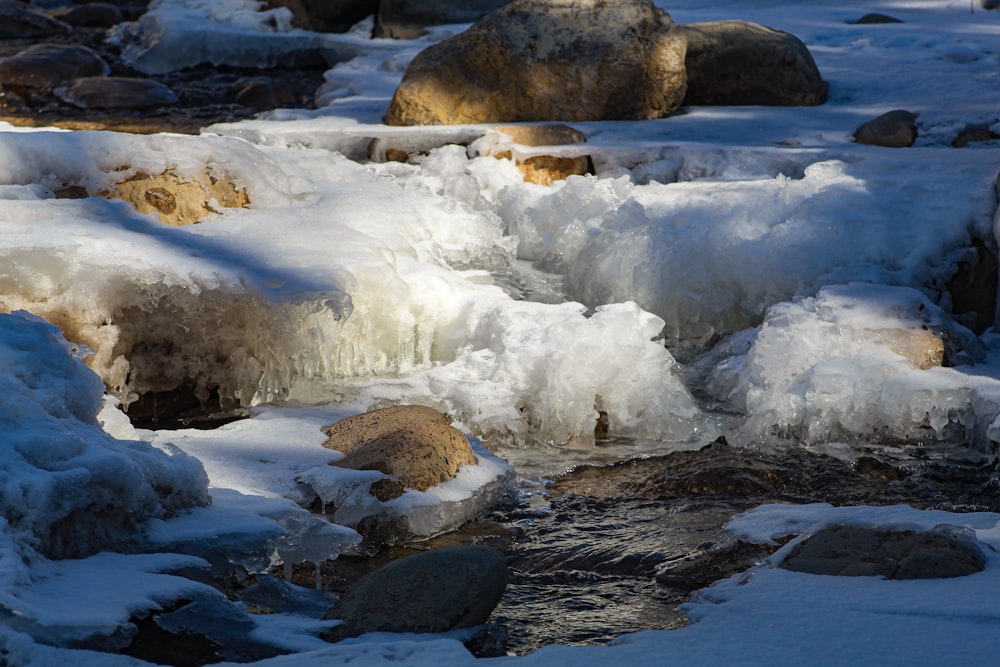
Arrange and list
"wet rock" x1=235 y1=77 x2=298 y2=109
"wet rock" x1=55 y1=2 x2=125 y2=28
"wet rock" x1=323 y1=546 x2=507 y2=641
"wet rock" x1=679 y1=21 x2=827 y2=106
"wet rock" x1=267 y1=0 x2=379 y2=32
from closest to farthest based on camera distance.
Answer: "wet rock" x1=323 y1=546 x2=507 y2=641 → "wet rock" x1=679 y1=21 x2=827 y2=106 → "wet rock" x1=235 y1=77 x2=298 y2=109 → "wet rock" x1=267 y1=0 x2=379 y2=32 → "wet rock" x1=55 y1=2 x2=125 y2=28

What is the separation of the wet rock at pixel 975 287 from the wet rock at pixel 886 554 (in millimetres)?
2623

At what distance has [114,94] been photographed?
9.27 metres

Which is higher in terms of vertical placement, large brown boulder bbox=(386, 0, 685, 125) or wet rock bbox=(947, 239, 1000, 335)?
large brown boulder bbox=(386, 0, 685, 125)

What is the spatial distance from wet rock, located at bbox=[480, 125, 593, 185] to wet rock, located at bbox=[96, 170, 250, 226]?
1.91 metres

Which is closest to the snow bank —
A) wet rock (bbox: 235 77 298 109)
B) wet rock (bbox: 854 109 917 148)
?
wet rock (bbox: 854 109 917 148)

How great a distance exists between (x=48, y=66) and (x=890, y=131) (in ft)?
24.3

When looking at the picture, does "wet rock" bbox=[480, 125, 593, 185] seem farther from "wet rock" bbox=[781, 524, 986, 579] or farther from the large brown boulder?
"wet rock" bbox=[781, 524, 986, 579]

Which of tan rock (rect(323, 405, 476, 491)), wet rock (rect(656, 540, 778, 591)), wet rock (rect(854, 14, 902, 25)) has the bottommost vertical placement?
wet rock (rect(656, 540, 778, 591))

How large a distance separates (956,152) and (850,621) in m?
4.64

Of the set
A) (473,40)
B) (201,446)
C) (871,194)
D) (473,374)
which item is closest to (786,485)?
(473,374)

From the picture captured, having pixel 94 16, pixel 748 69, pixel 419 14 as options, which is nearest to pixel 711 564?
pixel 748 69

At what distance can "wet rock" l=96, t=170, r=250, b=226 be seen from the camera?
16.3ft

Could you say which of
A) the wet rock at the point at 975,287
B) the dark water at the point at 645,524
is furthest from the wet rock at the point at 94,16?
the dark water at the point at 645,524

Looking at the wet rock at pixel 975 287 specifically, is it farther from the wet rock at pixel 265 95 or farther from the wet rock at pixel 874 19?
the wet rock at pixel 265 95
